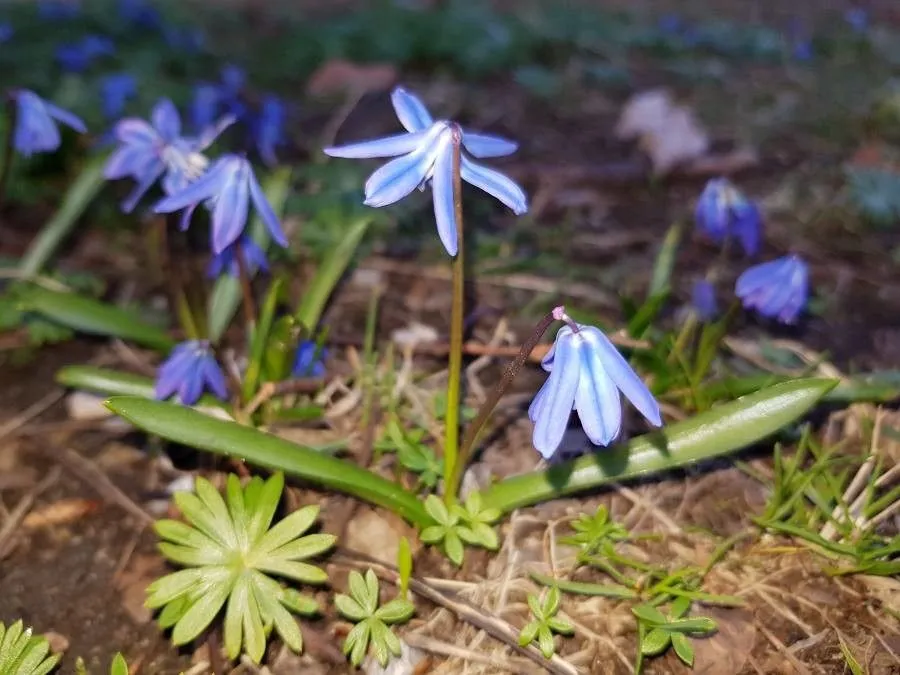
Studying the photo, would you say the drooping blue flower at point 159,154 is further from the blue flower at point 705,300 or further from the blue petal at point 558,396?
the blue flower at point 705,300

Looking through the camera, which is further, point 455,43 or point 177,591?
point 455,43

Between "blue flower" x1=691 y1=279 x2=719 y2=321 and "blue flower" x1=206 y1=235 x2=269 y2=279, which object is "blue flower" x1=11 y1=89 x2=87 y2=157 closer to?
"blue flower" x1=206 y1=235 x2=269 y2=279

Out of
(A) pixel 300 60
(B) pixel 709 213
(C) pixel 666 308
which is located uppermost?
(B) pixel 709 213

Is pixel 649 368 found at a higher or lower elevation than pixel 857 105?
higher

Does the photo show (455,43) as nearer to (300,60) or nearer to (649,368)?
(300,60)

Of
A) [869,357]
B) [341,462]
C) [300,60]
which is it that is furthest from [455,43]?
[341,462]

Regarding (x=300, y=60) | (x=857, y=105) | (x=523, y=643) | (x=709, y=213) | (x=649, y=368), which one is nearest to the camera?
(x=523, y=643)

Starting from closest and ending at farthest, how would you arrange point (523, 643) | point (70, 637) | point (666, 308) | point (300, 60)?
point (523, 643) → point (70, 637) → point (666, 308) → point (300, 60)

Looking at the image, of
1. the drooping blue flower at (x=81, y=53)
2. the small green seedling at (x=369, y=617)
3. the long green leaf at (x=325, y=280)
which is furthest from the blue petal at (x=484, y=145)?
the drooping blue flower at (x=81, y=53)
